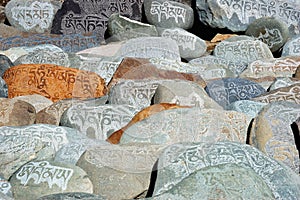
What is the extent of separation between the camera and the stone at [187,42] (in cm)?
1028

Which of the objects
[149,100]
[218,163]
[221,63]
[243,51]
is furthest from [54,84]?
[218,163]

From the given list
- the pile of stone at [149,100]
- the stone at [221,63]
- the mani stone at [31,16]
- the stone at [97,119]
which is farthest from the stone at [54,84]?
the mani stone at [31,16]

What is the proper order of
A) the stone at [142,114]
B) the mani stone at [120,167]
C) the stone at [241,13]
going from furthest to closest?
the stone at [241,13] → the stone at [142,114] → the mani stone at [120,167]

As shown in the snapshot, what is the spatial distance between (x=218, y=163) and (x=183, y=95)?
204 cm

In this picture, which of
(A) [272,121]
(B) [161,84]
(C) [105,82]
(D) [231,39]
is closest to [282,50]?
(D) [231,39]

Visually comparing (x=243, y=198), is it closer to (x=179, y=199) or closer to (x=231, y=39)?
(x=179, y=199)

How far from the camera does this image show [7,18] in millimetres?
11445

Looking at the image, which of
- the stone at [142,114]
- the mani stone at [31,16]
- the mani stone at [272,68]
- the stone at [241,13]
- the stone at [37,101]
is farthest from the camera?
the mani stone at [31,16]

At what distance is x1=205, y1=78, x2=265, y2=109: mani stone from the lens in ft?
25.1

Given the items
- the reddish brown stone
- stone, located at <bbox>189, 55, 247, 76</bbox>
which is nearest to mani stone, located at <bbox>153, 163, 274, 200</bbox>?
the reddish brown stone

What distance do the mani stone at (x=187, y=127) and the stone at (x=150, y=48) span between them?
10.2ft

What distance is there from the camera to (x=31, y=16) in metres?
11.3

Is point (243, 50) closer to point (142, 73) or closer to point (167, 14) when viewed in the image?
point (167, 14)

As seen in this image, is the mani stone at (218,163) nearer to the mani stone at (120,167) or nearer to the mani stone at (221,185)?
the mani stone at (120,167)
